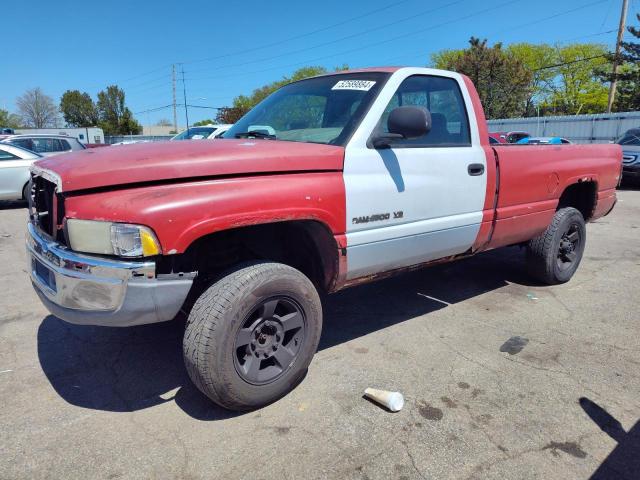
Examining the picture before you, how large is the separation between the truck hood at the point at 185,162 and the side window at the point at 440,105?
0.94 m

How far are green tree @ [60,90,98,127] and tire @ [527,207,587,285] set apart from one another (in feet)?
249

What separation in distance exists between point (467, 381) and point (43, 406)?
2575 mm

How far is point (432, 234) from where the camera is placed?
341 centimetres

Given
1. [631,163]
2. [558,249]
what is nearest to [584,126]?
[631,163]

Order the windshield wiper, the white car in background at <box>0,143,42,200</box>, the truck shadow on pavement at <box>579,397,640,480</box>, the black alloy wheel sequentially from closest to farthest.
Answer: the truck shadow on pavement at <box>579,397,640,480</box> → the black alloy wheel → the windshield wiper → the white car in background at <box>0,143,42,200</box>

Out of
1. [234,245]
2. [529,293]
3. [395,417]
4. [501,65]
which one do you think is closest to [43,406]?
[234,245]

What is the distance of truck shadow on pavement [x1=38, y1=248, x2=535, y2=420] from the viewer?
2.86 meters

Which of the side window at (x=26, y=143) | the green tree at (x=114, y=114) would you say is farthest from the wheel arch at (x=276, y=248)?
the green tree at (x=114, y=114)

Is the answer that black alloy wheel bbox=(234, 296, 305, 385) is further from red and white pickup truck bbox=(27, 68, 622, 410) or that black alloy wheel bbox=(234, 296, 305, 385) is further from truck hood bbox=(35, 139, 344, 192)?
truck hood bbox=(35, 139, 344, 192)

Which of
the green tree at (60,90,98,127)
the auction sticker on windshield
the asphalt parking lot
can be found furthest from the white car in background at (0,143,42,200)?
the green tree at (60,90,98,127)

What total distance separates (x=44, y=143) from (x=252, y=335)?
493 inches

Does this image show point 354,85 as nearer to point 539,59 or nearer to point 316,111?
point 316,111

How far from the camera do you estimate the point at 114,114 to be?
69750mm

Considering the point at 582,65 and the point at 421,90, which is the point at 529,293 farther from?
the point at 582,65
